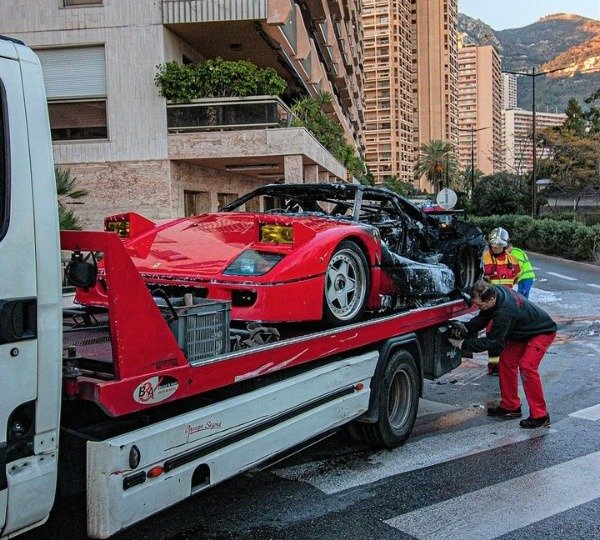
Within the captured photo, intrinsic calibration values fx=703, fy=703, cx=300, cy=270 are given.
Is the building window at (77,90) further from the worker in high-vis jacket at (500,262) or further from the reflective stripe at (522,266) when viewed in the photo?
the reflective stripe at (522,266)

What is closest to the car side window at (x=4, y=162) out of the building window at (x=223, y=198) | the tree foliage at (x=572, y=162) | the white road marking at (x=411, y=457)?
the white road marking at (x=411, y=457)

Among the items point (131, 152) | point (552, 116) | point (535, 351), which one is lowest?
point (535, 351)

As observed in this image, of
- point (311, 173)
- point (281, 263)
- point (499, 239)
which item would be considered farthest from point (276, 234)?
point (311, 173)

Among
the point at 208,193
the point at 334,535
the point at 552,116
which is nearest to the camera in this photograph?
the point at 334,535

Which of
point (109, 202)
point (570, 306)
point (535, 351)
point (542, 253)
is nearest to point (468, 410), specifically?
point (535, 351)

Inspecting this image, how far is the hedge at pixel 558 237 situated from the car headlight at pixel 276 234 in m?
20.0

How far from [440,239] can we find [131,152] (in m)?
9.89

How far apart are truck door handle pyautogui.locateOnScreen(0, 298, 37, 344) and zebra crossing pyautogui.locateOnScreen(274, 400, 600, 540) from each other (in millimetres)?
2518

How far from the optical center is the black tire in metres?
5.71

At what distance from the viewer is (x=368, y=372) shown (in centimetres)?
541

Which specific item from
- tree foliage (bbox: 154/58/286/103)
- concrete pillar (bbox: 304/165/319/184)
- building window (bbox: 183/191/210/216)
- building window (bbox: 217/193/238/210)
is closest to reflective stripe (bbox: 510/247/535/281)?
tree foliage (bbox: 154/58/286/103)

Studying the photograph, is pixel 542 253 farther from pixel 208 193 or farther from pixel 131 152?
pixel 131 152

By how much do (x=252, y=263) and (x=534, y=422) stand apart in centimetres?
320

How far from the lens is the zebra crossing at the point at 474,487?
14.3 feet
